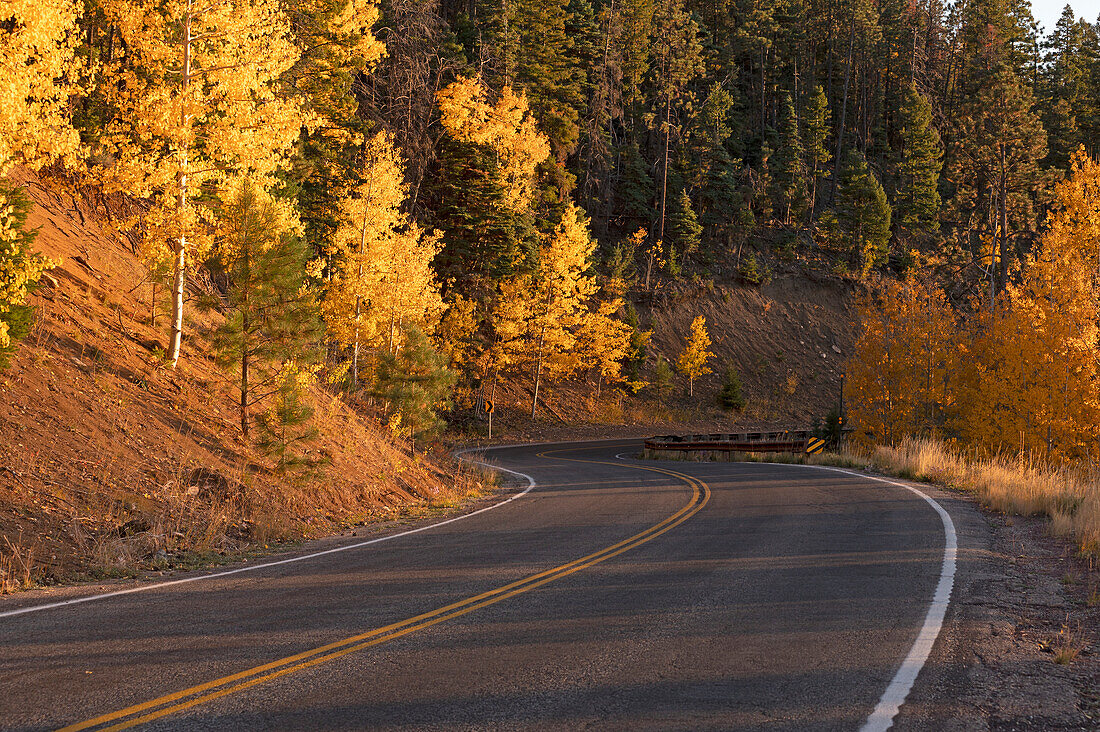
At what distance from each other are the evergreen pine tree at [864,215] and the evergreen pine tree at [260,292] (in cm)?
6503

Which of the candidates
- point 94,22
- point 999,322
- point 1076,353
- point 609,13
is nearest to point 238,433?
point 94,22

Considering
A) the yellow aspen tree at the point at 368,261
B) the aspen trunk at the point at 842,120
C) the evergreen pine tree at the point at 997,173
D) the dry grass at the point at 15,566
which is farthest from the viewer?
the aspen trunk at the point at 842,120

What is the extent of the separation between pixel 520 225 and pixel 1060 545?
4072cm

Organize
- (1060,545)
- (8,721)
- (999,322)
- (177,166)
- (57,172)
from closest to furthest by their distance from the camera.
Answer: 1. (8,721)
2. (1060,545)
3. (177,166)
4. (57,172)
5. (999,322)

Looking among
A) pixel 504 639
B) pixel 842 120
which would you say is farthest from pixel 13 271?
pixel 842 120

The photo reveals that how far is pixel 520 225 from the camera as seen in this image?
48656 millimetres

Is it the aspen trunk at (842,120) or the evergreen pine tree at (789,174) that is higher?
the aspen trunk at (842,120)

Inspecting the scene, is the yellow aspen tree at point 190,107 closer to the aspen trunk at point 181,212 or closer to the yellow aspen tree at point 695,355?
the aspen trunk at point 181,212

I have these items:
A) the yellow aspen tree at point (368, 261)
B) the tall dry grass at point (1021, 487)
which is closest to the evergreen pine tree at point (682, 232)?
the yellow aspen tree at point (368, 261)

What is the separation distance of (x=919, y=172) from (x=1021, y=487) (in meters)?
68.2

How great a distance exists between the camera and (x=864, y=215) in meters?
69.8

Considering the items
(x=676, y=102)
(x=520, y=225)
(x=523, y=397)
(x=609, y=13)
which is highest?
(x=609, y=13)

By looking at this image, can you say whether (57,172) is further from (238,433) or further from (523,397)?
(523,397)

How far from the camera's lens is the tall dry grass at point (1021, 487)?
1155 cm
